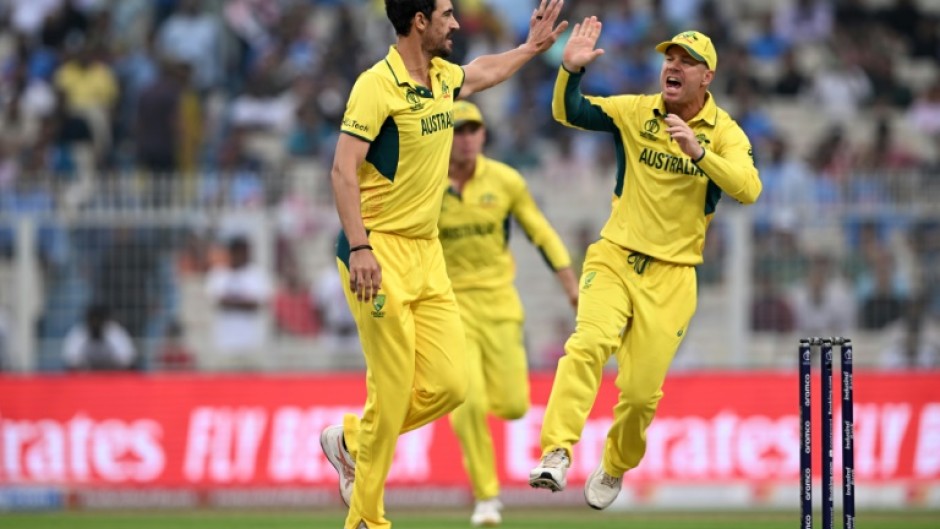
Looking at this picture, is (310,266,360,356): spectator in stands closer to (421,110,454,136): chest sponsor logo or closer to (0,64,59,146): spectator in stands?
(0,64,59,146): spectator in stands

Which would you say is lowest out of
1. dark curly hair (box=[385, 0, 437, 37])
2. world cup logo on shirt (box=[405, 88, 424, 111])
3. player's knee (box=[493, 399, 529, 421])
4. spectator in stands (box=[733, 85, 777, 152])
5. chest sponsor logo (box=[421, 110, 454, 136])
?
player's knee (box=[493, 399, 529, 421])

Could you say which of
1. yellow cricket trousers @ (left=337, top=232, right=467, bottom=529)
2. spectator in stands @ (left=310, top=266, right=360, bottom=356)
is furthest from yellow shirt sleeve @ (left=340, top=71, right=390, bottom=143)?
spectator in stands @ (left=310, top=266, right=360, bottom=356)

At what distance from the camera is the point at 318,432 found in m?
15.1

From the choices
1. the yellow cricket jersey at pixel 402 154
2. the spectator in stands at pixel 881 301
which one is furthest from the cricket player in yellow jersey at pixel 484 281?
the spectator in stands at pixel 881 301

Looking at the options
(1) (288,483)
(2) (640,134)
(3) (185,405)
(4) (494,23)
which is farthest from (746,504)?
(4) (494,23)

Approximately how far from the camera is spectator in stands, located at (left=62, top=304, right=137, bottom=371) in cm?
1603

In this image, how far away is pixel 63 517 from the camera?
14.0 metres

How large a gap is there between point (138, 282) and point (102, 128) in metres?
4.27

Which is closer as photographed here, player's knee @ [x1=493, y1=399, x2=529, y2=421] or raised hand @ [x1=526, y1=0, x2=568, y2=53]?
raised hand @ [x1=526, y1=0, x2=568, y2=53]

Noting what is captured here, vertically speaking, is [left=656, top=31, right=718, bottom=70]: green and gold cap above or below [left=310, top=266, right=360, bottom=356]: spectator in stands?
above

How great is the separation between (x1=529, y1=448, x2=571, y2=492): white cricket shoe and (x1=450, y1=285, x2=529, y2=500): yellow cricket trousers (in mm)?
2934

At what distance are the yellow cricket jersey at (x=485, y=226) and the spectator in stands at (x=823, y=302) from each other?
4.69 metres

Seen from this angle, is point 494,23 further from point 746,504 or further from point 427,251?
point 427,251

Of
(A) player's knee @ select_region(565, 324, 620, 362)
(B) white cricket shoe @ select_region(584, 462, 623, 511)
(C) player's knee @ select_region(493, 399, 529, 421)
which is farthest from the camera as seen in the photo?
(C) player's knee @ select_region(493, 399, 529, 421)
